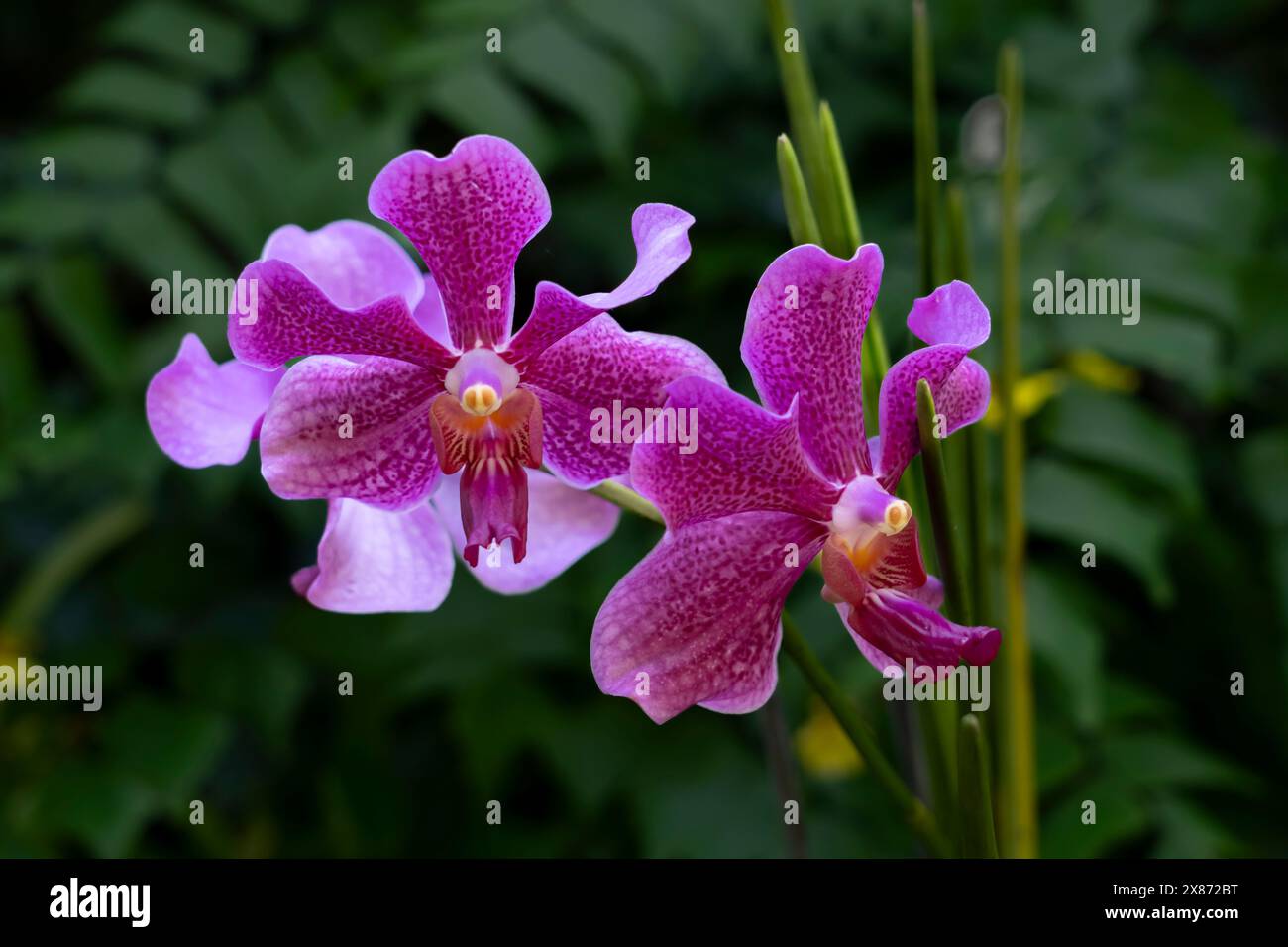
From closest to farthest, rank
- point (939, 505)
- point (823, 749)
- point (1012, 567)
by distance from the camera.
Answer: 1. point (939, 505)
2. point (1012, 567)
3. point (823, 749)

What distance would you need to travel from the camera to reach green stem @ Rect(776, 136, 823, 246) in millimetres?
258

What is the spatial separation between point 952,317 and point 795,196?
5 centimetres

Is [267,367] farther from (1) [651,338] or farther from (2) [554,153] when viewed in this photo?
(2) [554,153]

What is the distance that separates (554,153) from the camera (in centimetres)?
77

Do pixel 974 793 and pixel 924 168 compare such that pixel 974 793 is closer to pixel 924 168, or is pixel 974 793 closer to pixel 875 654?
pixel 875 654

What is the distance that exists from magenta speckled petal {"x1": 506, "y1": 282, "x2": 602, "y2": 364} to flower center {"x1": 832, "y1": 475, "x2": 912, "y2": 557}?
2.4 inches

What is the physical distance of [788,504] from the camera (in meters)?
0.25

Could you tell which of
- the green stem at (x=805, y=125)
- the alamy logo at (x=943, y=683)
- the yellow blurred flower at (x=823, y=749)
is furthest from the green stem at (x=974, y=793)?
the yellow blurred flower at (x=823, y=749)

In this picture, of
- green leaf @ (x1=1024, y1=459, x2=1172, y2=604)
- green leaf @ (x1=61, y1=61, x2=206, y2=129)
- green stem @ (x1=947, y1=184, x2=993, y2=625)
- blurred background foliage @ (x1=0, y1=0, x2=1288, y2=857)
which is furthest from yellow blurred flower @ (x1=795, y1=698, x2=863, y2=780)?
green leaf @ (x1=61, y1=61, x2=206, y2=129)

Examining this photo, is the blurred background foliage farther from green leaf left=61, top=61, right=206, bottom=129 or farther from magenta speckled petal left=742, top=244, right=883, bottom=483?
magenta speckled petal left=742, top=244, right=883, bottom=483

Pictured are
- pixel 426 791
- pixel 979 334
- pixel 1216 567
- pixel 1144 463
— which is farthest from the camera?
pixel 426 791

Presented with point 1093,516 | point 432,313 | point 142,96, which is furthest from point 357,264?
point 142,96
